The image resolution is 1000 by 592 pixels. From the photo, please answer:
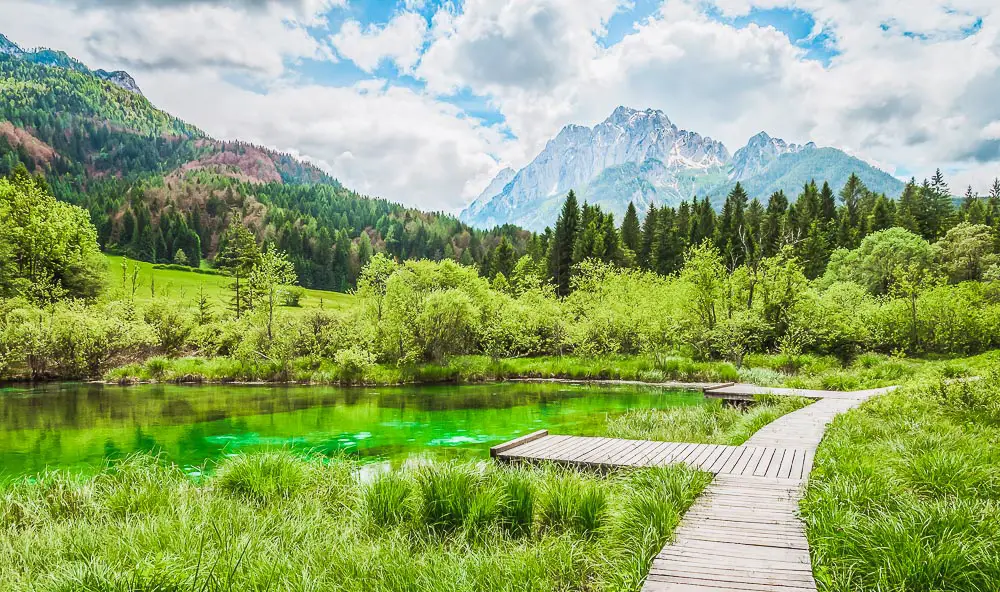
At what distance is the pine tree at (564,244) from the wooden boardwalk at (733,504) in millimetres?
56938

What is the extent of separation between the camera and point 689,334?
31484 millimetres

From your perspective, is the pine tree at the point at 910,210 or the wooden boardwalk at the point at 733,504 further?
the pine tree at the point at 910,210

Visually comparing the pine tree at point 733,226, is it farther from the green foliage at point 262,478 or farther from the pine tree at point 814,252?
the green foliage at point 262,478

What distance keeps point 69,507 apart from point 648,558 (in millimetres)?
7100

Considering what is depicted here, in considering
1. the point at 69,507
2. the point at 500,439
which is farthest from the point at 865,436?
the point at 69,507

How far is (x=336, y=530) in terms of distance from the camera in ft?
18.3

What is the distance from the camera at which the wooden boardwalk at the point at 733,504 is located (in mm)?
4094

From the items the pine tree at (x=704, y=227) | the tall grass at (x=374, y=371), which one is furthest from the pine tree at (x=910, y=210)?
the tall grass at (x=374, y=371)

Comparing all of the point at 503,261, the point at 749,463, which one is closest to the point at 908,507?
the point at 749,463

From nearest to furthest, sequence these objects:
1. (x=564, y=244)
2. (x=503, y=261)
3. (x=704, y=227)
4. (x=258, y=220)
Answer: (x=564, y=244) → (x=704, y=227) → (x=503, y=261) → (x=258, y=220)

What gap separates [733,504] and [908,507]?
5.27 feet

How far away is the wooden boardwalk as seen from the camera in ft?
13.4

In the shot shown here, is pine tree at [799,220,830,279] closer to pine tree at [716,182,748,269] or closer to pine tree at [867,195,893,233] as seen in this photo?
pine tree at [867,195,893,233]

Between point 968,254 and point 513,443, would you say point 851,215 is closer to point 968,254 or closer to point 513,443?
point 968,254
